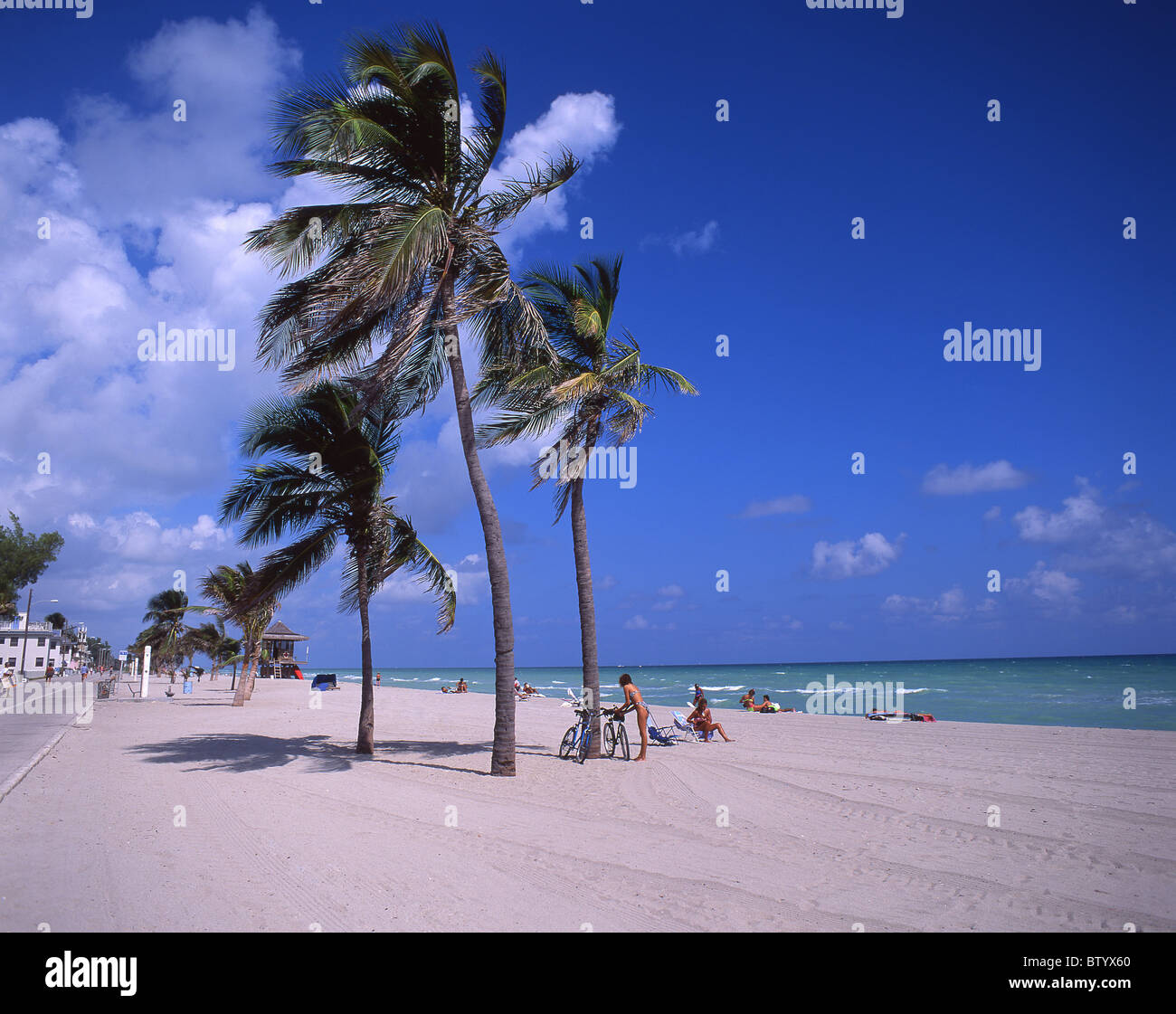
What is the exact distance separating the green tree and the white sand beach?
66.7 metres

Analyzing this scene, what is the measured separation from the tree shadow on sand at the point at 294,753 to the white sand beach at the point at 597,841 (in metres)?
0.14

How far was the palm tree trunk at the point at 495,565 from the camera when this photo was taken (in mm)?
11062

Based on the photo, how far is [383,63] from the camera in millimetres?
10188

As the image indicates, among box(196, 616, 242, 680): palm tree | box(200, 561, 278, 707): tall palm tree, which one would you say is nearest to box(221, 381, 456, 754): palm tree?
box(200, 561, 278, 707): tall palm tree

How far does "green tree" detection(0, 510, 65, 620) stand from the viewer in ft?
213

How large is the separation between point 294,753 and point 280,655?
215 feet

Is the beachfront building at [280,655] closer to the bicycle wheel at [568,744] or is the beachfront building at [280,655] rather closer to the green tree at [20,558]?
the green tree at [20,558]

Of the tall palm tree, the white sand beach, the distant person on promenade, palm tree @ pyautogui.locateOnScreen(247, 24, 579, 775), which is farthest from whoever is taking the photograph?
the tall palm tree

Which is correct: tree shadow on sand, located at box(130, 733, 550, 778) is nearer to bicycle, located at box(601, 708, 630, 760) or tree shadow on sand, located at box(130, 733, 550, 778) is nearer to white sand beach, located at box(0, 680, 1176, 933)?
white sand beach, located at box(0, 680, 1176, 933)

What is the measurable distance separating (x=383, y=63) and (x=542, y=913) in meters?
10.7
